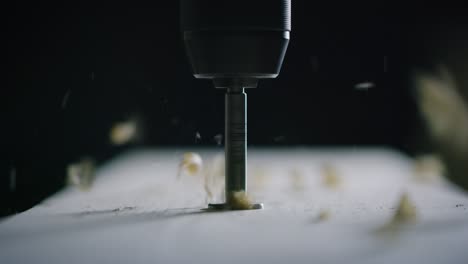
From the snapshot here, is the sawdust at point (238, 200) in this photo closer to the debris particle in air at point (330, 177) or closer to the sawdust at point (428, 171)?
the debris particle in air at point (330, 177)

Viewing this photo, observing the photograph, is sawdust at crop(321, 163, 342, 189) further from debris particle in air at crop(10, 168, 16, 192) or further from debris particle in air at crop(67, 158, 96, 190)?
debris particle in air at crop(10, 168, 16, 192)

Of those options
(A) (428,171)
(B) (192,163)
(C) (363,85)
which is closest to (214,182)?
(B) (192,163)

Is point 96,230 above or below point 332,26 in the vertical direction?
below

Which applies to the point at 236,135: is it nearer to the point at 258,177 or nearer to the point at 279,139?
the point at 258,177

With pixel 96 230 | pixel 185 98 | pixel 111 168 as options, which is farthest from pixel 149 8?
pixel 96 230

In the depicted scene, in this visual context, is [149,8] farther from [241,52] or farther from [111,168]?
[241,52]

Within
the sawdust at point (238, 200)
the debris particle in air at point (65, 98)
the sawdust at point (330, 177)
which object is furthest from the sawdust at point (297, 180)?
the debris particle in air at point (65, 98)
